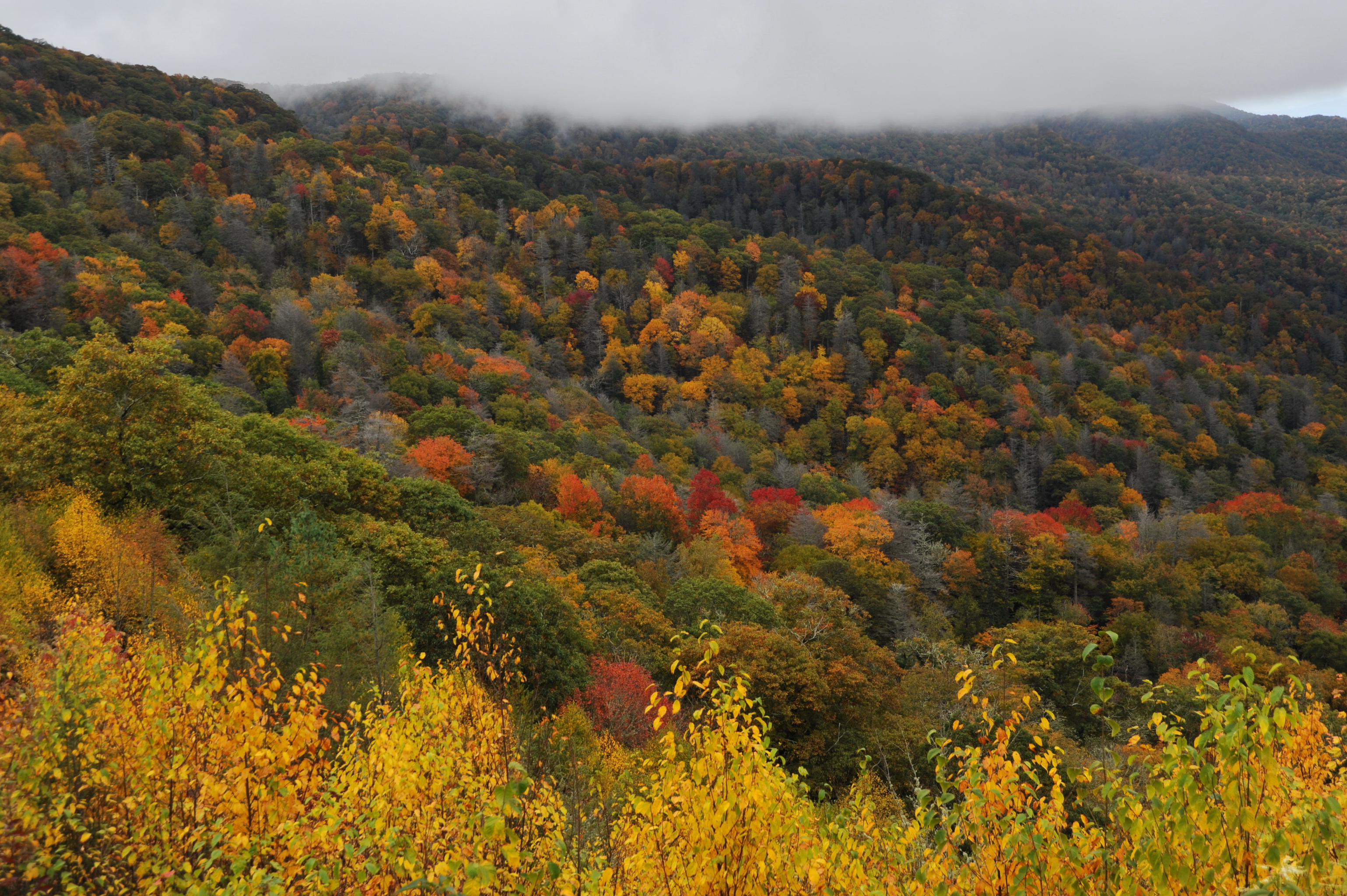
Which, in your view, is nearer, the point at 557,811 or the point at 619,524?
the point at 557,811

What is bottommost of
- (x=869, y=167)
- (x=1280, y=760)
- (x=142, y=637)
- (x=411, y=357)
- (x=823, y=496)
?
(x=823, y=496)

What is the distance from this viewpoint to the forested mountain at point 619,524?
5.89m

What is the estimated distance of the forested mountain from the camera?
5.89m

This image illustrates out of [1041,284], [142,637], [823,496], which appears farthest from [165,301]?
[1041,284]

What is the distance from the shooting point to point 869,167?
167 metres

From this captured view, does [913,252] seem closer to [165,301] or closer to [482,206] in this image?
[482,206]

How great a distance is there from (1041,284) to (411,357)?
12250 cm

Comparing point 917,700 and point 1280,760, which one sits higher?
point 1280,760

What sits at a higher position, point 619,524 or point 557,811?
point 557,811

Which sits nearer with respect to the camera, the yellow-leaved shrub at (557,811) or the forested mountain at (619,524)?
the yellow-leaved shrub at (557,811)

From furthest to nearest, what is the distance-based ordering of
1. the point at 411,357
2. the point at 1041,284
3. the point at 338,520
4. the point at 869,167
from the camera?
the point at 869,167
the point at 1041,284
the point at 411,357
the point at 338,520

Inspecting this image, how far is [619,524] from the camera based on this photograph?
1754 inches

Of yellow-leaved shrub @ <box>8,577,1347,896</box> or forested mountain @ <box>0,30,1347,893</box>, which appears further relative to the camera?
forested mountain @ <box>0,30,1347,893</box>

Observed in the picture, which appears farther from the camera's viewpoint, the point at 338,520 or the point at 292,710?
the point at 338,520
